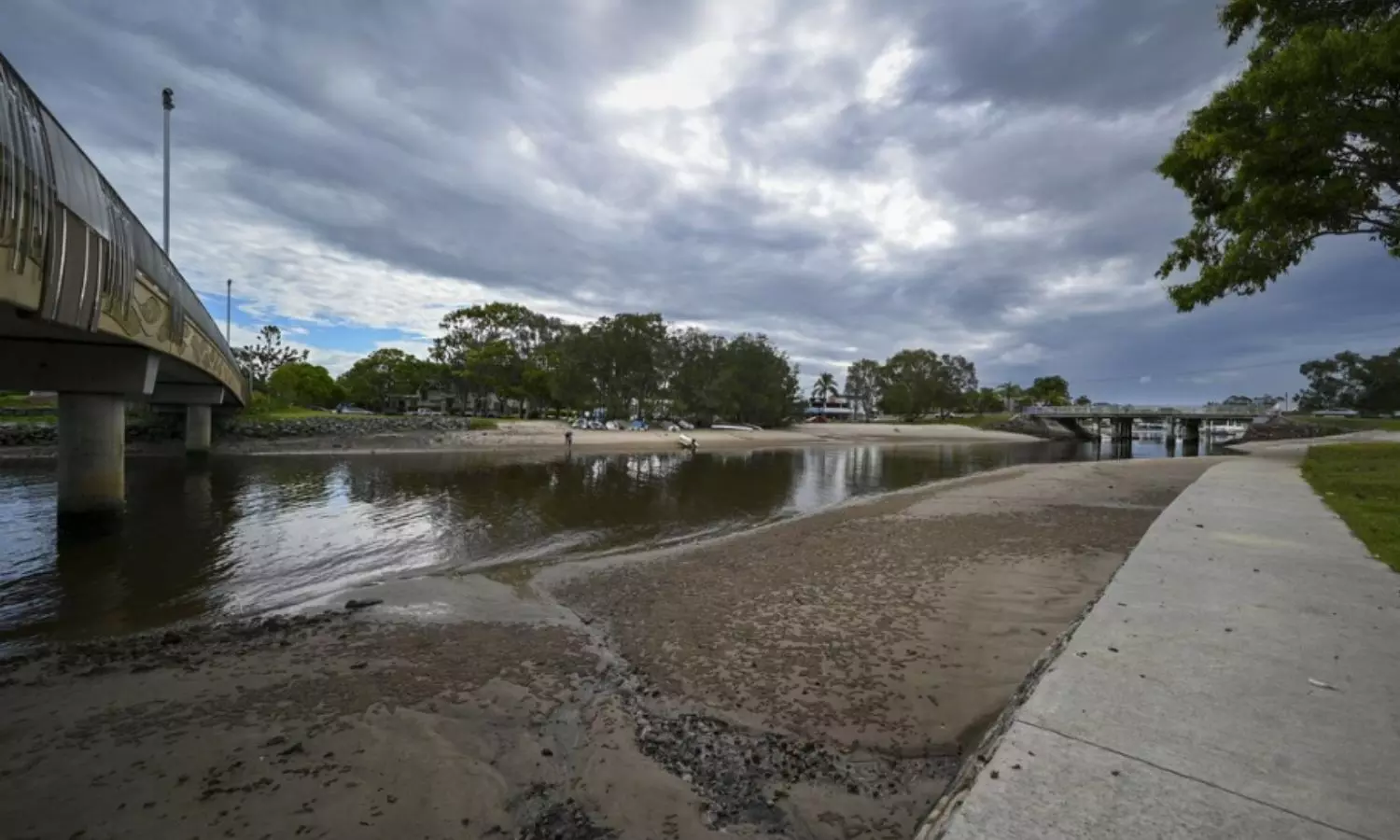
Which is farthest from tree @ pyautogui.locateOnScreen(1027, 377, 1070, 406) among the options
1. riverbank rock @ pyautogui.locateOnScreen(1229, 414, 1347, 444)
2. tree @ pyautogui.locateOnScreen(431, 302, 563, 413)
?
tree @ pyautogui.locateOnScreen(431, 302, 563, 413)

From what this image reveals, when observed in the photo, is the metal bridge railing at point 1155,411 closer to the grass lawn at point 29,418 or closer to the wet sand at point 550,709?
the wet sand at point 550,709

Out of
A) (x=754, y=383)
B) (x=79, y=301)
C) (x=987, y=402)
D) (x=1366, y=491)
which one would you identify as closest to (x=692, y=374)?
(x=754, y=383)

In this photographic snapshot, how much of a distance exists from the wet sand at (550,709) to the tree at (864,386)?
11998 cm

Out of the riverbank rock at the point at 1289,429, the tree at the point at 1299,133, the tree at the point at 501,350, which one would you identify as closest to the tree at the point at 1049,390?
the riverbank rock at the point at 1289,429

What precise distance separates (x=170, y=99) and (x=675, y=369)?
57.2 metres

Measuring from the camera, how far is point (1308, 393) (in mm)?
93062

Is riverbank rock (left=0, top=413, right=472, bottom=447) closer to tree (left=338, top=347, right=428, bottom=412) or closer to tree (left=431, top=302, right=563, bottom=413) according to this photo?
tree (left=431, top=302, right=563, bottom=413)

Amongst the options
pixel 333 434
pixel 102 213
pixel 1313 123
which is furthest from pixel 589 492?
pixel 333 434

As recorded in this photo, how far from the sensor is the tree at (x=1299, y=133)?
31.8 feet

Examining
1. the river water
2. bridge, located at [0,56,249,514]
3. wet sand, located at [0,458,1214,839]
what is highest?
bridge, located at [0,56,249,514]

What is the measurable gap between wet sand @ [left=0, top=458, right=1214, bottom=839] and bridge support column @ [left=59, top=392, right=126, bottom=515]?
1152cm

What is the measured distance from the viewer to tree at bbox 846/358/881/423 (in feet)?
415

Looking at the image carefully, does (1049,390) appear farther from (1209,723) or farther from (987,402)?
(1209,723)

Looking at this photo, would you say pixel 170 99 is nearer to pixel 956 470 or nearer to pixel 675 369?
pixel 956 470
